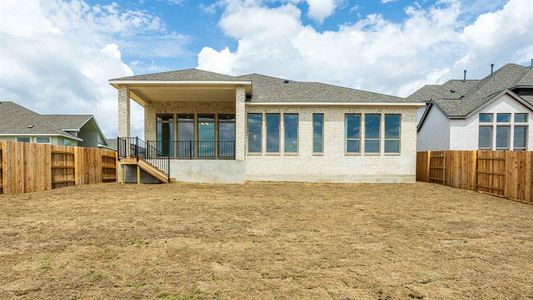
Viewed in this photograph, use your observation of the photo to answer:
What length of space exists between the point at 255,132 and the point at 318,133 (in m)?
3.36

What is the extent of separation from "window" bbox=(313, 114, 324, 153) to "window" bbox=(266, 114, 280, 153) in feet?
6.44

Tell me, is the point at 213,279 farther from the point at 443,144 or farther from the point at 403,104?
the point at 443,144

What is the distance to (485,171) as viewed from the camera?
474 inches

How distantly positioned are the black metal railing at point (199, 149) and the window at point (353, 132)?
261 inches

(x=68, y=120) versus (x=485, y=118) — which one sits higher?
(x=68, y=120)

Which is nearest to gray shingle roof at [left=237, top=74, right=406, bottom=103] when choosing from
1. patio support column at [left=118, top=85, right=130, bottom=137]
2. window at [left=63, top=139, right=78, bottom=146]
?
patio support column at [left=118, top=85, right=130, bottom=137]

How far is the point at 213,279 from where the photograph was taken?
3.51 meters

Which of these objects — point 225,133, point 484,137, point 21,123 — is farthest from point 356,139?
point 21,123

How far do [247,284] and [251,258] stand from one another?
84cm

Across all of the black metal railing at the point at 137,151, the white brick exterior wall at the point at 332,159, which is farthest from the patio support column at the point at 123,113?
Answer: the white brick exterior wall at the point at 332,159

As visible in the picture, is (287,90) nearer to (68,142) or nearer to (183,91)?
(183,91)

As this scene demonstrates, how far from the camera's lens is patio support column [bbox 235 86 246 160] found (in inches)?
540

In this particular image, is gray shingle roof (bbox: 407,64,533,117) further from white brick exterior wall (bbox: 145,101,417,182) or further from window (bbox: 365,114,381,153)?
window (bbox: 365,114,381,153)

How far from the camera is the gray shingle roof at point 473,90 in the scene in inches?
719
